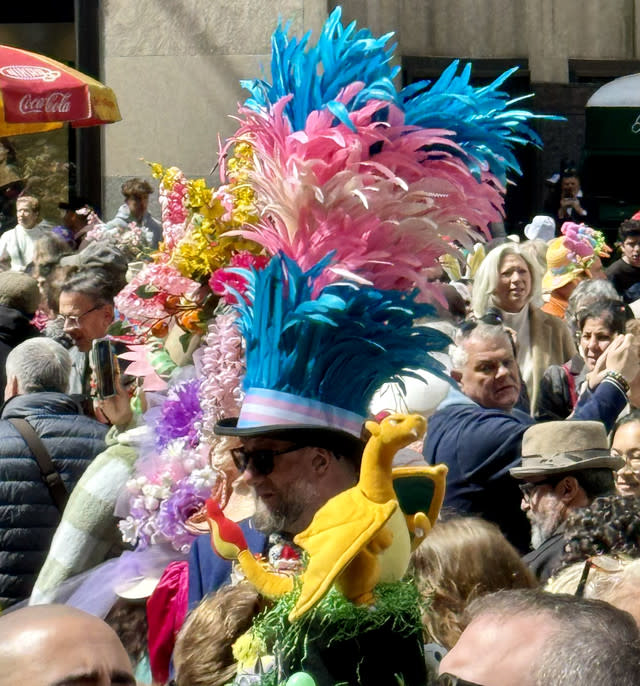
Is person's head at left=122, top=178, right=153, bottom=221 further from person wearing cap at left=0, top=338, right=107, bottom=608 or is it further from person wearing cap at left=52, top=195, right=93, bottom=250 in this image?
person wearing cap at left=0, top=338, right=107, bottom=608

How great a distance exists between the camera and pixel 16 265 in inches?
432

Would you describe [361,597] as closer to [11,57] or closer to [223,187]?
[223,187]

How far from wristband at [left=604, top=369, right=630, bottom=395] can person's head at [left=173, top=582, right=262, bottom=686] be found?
2.16m

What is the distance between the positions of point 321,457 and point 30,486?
220cm

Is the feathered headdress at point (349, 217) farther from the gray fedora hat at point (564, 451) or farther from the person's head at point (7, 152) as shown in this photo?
the person's head at point (7, 152)

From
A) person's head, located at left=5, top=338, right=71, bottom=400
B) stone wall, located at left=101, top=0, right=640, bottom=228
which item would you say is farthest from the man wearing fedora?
stone wall, located at left=101, top=0, right=640, bottom=228

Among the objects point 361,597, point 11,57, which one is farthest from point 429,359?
point 11,57

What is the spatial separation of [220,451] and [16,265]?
7.25 metres

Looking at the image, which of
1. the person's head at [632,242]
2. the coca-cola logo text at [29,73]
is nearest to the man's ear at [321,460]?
the person's head at [632,242]

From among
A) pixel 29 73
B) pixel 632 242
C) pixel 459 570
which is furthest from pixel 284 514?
pixel 29 73

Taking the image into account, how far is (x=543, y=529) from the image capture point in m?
4.32

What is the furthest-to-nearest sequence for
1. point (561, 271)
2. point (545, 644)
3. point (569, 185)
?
point (569, 185)
point (561, 271)
point (545, 644)

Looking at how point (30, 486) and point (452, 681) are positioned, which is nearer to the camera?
point (452, 681)

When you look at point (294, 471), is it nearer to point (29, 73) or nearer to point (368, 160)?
point (368, 160)
